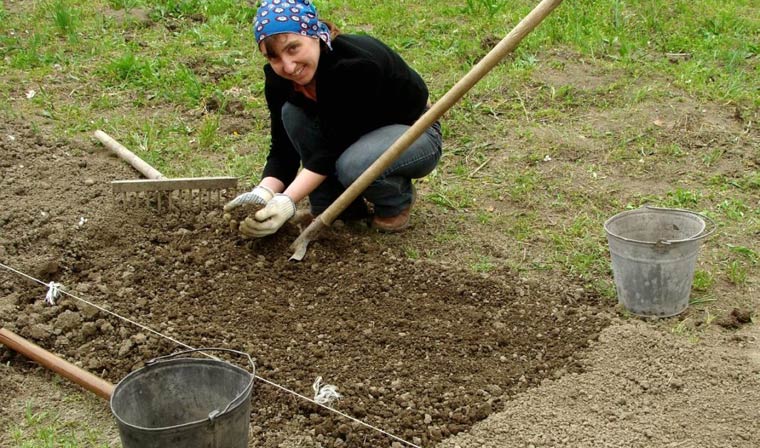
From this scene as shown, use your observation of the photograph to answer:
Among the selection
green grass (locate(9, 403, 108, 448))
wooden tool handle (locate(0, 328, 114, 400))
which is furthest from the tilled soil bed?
green grass (locate(9, 403, 108, 448))

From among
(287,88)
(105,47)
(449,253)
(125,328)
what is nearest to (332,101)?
(287,88)

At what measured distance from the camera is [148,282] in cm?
422

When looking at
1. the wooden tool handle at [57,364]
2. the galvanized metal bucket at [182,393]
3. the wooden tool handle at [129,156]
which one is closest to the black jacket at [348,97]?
the wooden tool handle at [129,156]

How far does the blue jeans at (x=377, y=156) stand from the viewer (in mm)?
4363

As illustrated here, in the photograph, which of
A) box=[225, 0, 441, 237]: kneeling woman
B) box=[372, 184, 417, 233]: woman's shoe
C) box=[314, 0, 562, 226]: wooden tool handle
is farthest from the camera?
box=[372, 184, 417, 233]: woman's shoe

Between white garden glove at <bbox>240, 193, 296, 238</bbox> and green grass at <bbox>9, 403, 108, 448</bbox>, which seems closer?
green grass at <bbox>9, 403, 108, 448</bbox>

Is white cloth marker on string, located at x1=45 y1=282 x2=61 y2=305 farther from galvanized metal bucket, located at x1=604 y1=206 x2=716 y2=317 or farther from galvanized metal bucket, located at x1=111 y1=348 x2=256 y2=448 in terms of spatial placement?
galvanized metal bucket, located at x1=604 y1=206 x2=716 y2=317

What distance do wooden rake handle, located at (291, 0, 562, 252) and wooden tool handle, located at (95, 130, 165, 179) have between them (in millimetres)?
1080

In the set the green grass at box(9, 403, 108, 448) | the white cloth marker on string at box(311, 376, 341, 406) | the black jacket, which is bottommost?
the green grass at box(9, 403, 108, 448)

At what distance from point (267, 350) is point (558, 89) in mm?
3082

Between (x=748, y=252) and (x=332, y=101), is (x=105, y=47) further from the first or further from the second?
(x=748, y=252)

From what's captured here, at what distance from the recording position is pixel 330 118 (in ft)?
14.0

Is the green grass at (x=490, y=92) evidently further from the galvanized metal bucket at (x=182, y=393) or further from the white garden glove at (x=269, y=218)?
the galvanized metal bucket at (x=182, y=393)

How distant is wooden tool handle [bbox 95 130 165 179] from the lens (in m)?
5.04
